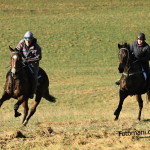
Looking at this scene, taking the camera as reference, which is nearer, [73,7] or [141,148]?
[141,148]

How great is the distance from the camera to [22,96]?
13000 mm

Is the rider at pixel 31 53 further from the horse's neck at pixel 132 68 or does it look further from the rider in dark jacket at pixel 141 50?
the rider in dark jacket at pixel 141 50

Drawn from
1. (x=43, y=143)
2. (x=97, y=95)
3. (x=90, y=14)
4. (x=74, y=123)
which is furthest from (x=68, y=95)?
(x=90, y=14)

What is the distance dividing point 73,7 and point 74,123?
52899 mm

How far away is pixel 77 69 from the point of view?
3541 cm

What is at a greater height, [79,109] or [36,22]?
[36,22]

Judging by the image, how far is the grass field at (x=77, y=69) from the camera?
10.3 m

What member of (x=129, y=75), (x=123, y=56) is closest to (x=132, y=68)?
(x=129, y=75)

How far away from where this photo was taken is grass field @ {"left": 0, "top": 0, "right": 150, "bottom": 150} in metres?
10.3

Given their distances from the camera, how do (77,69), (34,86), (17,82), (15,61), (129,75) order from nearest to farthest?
(15,61), (17,82), (34,86), (129,75), (77,69)

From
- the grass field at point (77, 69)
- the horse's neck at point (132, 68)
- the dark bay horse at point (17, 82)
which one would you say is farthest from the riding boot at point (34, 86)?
the horse's neck at point (132, 68)

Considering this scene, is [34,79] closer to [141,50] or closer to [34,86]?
[34,86]

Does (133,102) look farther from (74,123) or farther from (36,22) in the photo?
(36,22)

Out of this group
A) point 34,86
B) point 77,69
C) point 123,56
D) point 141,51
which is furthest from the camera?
point 77,69
